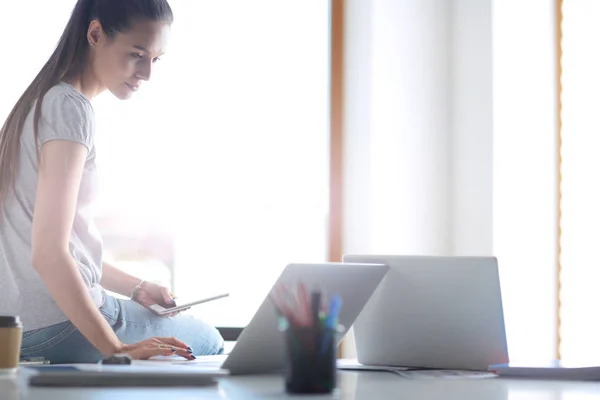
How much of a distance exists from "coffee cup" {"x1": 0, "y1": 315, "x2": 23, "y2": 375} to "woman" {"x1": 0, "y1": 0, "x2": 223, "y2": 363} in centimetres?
36

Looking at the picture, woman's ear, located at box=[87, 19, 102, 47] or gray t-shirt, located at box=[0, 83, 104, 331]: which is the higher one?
woman's ear, located at box=[87, 19, 102, 47]

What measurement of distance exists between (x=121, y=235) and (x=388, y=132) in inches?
45.7

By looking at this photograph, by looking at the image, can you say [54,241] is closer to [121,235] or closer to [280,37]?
[121,235]

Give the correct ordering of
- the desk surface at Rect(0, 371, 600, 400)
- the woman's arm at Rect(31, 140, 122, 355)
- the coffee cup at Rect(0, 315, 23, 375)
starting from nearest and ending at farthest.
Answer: the desk surface at Rect(0, 371, 600, 400) → the coffee cup at Rect(0, 315, 23, 375) → the woman's arm at Rect(31, 140, 122, 355)

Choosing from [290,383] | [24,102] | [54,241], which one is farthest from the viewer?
[24,102]

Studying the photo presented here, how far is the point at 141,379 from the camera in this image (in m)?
1.13

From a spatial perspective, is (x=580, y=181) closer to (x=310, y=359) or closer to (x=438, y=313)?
(x=438, y=313)

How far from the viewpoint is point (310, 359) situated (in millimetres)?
1064

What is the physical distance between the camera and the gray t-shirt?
75.7 inches

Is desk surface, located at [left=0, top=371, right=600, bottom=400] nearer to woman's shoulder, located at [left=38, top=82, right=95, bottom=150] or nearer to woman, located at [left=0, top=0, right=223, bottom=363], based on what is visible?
woman, located at [left=0, top=0, right=223, bottom=363]

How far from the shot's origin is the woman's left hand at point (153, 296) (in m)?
2.18

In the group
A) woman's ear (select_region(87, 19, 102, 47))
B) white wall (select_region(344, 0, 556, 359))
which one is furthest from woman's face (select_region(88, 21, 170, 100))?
white wall (select_region(344, 0, 556, 359))

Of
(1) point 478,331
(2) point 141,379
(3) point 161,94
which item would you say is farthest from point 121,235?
(2) point 141,379

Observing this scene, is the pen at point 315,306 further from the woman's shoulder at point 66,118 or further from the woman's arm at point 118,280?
the woman's arm at point 118,280
